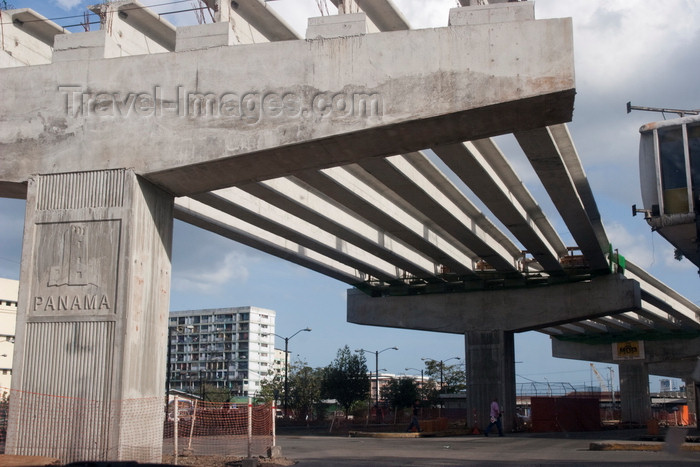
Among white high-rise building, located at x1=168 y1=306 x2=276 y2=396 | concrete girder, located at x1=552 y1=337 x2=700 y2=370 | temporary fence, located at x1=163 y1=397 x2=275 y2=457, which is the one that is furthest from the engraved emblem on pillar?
white high-rise building, located at x1=168 y1=306 x2=276 y2=396

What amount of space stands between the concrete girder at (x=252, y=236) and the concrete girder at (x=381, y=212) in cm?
388

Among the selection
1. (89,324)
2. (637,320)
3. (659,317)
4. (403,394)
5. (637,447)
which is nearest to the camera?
(89,324)

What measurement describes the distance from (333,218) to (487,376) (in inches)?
636

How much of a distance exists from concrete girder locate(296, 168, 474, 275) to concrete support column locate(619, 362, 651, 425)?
1293 inches

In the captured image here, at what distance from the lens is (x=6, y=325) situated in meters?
81.4

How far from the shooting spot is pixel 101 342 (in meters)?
12.9

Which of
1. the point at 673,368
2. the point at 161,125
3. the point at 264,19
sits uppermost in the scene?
the point at 264,19

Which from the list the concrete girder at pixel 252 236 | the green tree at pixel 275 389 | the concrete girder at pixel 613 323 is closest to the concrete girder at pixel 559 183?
the concrete girder at pixel 252 236

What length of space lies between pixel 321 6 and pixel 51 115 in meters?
5.96

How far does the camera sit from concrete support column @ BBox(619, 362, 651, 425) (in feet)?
193

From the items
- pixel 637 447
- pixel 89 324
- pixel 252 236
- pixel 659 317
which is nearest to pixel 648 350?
pixel 659 317

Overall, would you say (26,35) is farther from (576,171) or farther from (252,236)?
(576,171)

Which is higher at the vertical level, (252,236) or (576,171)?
(576,171)

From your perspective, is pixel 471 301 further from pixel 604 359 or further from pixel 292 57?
pixel 604 359
